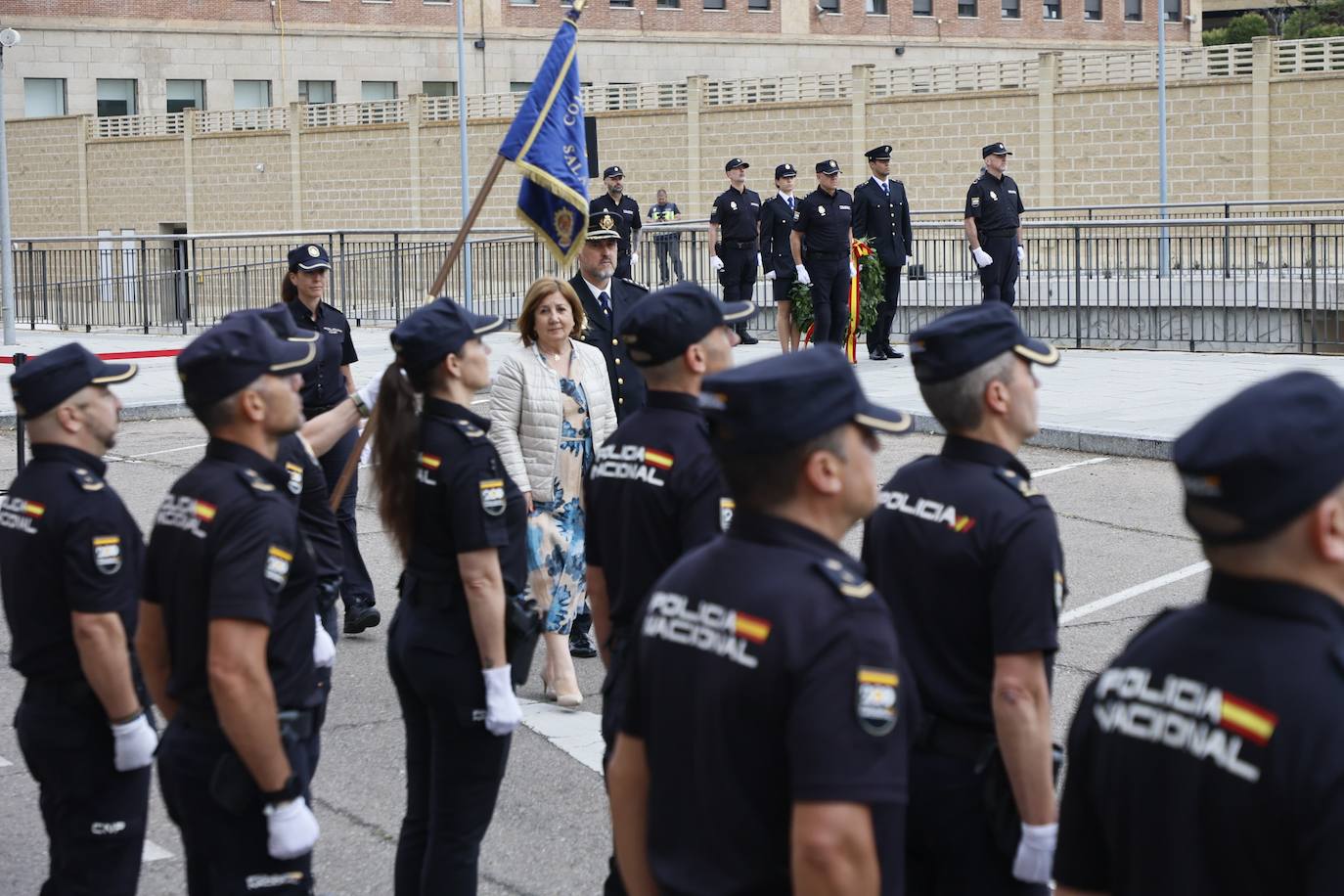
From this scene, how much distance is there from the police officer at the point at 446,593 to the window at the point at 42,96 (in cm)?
5792

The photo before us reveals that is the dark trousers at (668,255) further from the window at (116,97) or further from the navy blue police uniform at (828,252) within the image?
the window at (116,97)

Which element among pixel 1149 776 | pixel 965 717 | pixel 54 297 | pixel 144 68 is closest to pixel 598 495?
pixel 965 717

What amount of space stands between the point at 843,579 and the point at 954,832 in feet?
3.64

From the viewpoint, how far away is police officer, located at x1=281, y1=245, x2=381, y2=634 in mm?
8688

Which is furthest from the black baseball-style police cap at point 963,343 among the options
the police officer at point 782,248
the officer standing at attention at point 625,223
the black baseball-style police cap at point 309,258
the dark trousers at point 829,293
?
the officer standing at attention at point 625,223

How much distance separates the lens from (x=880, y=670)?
2750 mm

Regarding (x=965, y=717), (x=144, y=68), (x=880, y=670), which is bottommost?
(x=965, y=717)

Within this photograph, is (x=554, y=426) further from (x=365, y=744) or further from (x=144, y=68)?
(x=144, y=68)

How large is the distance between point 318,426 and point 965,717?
3.26 meters

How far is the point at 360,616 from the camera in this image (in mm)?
8773

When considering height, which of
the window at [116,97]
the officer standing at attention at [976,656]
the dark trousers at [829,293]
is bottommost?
the officer standing at attention at [976,656]

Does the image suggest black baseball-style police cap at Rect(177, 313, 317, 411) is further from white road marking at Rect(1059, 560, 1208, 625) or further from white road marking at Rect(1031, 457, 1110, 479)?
white road marking at Rect(1031, 457, 1110, 479)

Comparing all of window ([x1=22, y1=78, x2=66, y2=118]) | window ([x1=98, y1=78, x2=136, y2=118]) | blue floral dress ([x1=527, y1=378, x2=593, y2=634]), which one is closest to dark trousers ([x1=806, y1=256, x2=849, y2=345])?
blue floral dress ([x1=527, y1=378, x2=593, y2=634])

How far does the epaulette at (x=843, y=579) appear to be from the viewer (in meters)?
2.78
